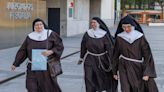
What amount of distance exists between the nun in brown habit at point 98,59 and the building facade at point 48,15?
1344 centimetres

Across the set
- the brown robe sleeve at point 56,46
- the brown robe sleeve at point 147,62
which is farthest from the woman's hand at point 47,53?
the brown robe sleeve at point 147,62

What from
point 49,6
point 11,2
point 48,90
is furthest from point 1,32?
point 48,90

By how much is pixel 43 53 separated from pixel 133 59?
57.2 inches

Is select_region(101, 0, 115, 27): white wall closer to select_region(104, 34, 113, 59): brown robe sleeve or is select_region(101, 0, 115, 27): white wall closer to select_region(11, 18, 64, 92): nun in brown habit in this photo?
select_region(104, 34, 113, 59): brown robe sleeve

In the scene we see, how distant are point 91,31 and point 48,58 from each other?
164cm

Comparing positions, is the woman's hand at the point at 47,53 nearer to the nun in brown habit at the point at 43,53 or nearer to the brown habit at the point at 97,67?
the nun in brown habit at the point at 43,53

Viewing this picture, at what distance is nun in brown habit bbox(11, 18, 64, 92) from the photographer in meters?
7.78

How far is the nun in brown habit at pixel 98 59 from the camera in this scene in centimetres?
915

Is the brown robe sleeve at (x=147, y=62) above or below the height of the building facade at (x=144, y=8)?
below

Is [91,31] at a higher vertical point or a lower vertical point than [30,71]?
higher

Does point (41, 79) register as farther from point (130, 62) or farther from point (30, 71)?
point (130, 62)

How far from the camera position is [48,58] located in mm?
7859

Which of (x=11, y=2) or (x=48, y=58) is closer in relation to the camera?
(x=48, y=58)

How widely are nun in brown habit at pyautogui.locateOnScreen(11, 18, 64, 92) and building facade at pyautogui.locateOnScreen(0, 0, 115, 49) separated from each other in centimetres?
1449
